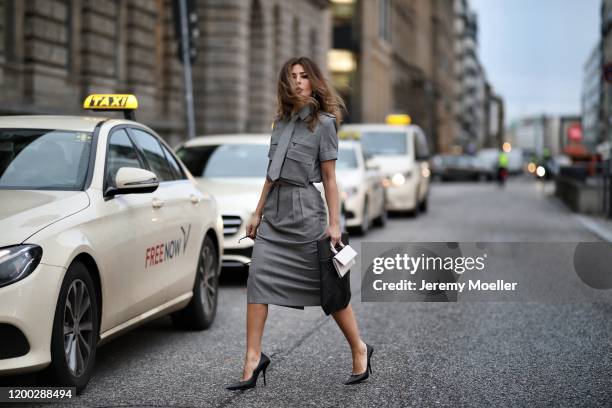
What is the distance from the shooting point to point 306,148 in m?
5.93

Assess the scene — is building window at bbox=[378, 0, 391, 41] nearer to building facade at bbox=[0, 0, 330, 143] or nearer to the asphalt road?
building facade at bbox=[0, 0, 330, 143]

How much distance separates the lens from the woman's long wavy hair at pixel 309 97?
5.87 m

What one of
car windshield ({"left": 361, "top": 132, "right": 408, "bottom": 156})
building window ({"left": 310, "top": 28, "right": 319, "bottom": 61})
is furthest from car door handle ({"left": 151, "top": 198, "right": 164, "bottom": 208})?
building window ({"left": 310, "top": 28, "right": 319, "bottom": 61})

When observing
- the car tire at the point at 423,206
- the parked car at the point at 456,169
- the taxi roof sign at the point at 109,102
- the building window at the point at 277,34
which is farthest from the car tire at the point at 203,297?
the parked car at the point at 456,169

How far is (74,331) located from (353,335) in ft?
4.87

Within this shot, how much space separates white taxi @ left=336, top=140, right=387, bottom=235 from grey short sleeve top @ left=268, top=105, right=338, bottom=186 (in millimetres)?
10509

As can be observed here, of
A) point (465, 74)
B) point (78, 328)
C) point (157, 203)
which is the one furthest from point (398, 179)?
point (465, 74)

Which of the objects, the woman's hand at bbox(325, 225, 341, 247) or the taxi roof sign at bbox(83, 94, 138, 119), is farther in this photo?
the taxi roof sign at bbox(83, 94, 138, 119)

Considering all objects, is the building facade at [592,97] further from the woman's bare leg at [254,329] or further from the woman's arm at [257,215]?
the woman's bare leg at [254,329]

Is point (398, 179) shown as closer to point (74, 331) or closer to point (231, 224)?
point (231, 224)

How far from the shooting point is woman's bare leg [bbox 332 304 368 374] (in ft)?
19.8

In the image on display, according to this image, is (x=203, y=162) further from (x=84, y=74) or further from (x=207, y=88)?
(x=207, y=88)

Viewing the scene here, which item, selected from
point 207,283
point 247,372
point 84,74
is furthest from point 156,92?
point 247,372

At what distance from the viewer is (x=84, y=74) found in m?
24.0
